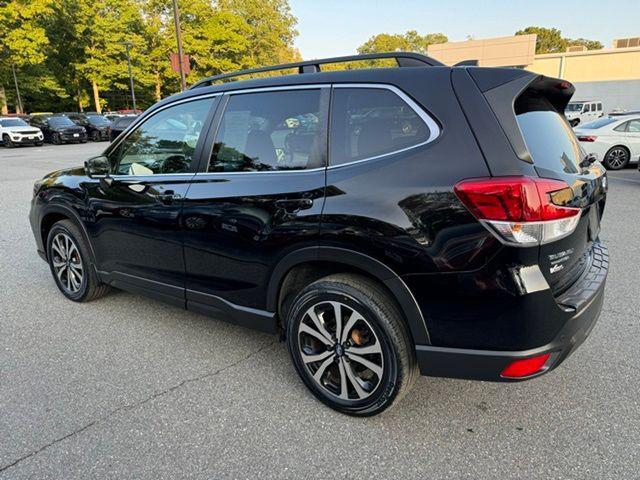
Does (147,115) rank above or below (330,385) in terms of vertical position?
above

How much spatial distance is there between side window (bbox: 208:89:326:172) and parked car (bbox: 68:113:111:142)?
2789 centimetres

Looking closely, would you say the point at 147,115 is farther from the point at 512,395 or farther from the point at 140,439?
the point at 512,395

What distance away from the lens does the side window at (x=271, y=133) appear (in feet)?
8.63

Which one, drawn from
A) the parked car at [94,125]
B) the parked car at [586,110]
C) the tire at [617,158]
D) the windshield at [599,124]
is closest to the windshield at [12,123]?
the parked car at [94,125]

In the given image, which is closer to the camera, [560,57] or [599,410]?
[599,410]

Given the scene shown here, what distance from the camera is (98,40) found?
38562 mm

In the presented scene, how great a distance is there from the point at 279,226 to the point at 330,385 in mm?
953

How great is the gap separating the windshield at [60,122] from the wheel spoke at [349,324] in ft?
92.7

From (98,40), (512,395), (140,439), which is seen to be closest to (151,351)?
(140,439)

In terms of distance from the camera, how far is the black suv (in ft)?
6.81

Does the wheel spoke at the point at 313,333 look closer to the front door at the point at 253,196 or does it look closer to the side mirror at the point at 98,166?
the front door at the point at 253,196

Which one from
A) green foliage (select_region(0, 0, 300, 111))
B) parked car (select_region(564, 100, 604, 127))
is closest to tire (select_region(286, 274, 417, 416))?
parked car (select_region(564, 100, 604, 127))

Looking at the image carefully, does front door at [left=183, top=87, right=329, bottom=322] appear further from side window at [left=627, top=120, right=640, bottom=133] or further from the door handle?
side window at [left=627, top=120, right=640, bottom=133]

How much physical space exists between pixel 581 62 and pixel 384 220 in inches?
2011
